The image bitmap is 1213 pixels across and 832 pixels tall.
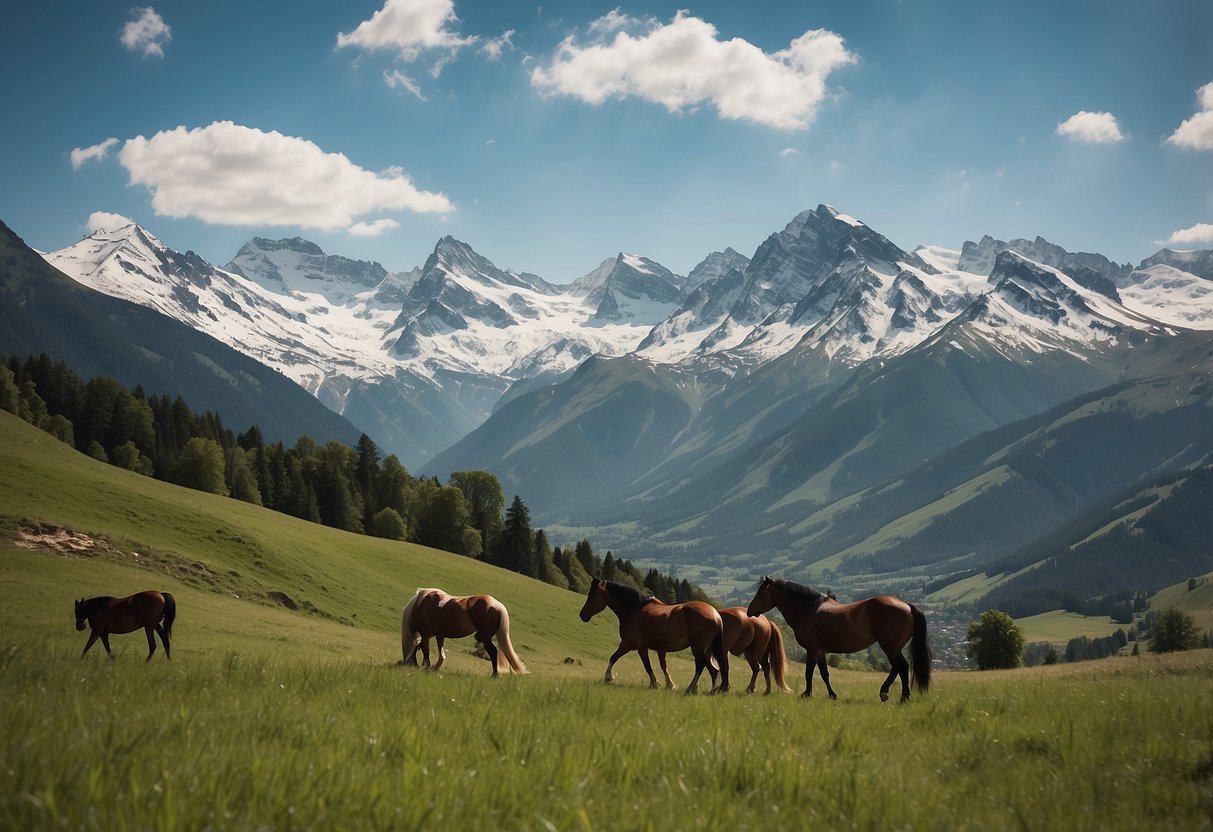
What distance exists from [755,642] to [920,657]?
6.53 metres

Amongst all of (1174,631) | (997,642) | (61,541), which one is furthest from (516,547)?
(1174,631)

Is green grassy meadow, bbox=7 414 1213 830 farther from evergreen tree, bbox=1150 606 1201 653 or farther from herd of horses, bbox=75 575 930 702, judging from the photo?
evergreen tree, bbox=1150 606 1201 653

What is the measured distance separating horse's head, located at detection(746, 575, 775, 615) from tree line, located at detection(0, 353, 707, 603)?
8948 cm

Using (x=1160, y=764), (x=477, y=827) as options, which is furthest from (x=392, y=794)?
(x=1160, y=764)

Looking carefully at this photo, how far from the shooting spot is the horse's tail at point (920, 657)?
17.8 metres

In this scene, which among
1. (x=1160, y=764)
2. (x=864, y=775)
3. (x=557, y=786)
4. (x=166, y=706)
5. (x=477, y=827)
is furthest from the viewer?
(x=166, y=706)

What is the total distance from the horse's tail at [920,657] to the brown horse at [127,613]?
19.9m

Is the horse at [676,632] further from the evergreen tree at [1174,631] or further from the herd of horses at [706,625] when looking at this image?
the evergreen tree at [1174,631]

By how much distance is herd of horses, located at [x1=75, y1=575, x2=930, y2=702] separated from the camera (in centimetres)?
1823

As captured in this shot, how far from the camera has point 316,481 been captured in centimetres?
11300

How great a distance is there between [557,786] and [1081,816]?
159 inches

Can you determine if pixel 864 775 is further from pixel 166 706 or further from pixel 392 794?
pixel 166 706

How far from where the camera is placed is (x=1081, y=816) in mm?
6391

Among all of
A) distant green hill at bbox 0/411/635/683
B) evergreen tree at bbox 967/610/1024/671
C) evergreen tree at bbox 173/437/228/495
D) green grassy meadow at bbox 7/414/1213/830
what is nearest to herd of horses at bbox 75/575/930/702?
green grassy meadow at bbox 7/414/1213/830
